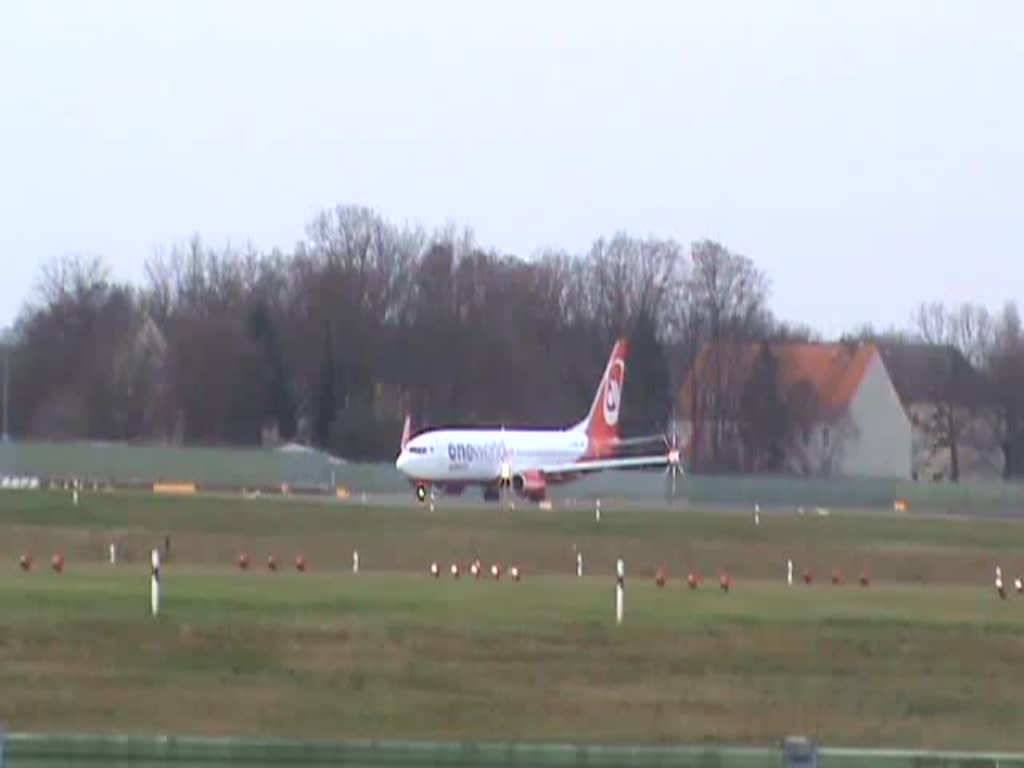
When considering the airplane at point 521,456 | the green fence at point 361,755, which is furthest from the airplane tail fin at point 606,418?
the green fence at point 361,755

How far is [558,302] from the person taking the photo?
14075 cm

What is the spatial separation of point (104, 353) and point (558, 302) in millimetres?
27621

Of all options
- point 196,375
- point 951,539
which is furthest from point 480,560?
point 196,375

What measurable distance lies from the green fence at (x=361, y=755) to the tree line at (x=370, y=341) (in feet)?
348

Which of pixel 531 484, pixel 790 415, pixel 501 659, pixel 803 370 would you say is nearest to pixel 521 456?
pixel 531 484

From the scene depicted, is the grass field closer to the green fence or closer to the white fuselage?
the green fence

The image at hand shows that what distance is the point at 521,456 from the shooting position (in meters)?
93.1

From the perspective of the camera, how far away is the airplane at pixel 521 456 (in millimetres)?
90625

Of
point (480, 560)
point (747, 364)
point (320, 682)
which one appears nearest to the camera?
point (320, 682)

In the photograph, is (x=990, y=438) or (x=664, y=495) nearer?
(x=664, y=495)

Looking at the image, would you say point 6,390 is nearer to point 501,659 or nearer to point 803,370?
point 803,370

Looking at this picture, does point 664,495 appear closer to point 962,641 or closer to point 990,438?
point 990,438

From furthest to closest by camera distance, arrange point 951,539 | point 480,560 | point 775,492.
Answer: point 775,492 → point 951,539 → point 480,560

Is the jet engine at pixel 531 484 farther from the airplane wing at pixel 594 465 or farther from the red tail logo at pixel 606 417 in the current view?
the red tail logo at pixel 606 417
